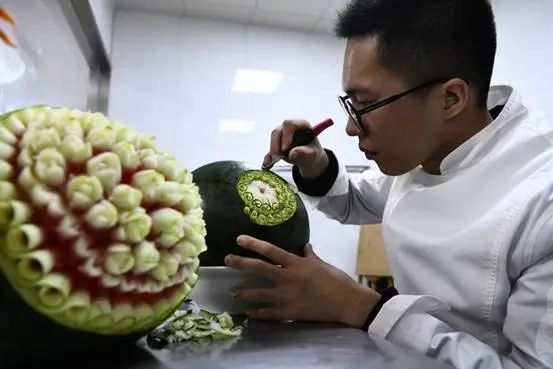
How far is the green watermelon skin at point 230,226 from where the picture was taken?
695 millimetres

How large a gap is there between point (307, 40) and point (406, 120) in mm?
2751

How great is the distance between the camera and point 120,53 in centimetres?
311

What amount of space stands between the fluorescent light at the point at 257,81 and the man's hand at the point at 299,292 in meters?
2.70

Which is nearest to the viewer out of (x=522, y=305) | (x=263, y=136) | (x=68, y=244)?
(x=68, y=244)

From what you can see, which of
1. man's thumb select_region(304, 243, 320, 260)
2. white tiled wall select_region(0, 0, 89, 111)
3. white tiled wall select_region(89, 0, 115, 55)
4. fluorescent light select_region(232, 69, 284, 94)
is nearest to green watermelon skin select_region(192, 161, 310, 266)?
man's thumb select_region(304, 243, 320, 260)

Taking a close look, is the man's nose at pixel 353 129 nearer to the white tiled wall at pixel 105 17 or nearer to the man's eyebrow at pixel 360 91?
the man's eyebrow at pixel 360 91

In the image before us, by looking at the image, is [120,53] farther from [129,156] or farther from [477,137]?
[129,156]

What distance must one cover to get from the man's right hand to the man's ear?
0.29 meters

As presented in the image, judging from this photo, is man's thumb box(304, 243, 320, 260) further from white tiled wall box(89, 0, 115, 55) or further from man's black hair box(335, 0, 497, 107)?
white tiled wall box(89, 0, 115, 55)

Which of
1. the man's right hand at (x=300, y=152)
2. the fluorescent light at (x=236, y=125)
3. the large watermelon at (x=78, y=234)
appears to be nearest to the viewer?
the large watermelon at (x=78, y=234)

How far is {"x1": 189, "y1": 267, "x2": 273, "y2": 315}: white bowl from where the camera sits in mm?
684

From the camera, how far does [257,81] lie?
3365 mm

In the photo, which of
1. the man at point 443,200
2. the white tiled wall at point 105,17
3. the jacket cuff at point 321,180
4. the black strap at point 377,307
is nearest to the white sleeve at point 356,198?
the jacket cuff at point 321,180

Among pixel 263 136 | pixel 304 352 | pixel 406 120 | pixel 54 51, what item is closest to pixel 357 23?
pixel 406 120
